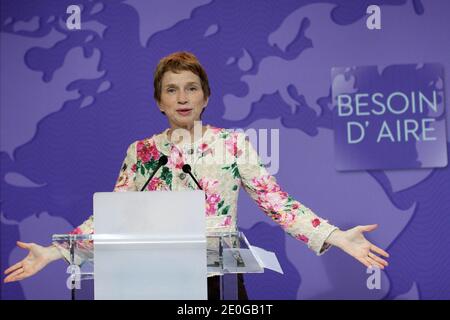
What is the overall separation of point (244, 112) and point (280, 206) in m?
1.22

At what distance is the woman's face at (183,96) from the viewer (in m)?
2.65

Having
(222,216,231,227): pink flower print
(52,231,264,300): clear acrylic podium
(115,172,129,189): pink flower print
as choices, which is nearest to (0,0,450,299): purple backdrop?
(115,172,129,189): pink flower print

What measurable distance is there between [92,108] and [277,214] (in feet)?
5.01

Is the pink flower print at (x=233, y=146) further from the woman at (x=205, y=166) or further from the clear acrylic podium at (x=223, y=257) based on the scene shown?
the clear acrylic podium at (x=223, y=257)

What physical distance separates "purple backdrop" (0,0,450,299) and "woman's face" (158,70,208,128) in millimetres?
898

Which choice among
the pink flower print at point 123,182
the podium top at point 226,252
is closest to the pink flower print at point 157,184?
the pink flower print at point 123,182

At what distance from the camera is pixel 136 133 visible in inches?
141

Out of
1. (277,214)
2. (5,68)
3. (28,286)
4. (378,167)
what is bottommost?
(28,286)

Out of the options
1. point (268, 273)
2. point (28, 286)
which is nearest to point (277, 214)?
point (268, 273)

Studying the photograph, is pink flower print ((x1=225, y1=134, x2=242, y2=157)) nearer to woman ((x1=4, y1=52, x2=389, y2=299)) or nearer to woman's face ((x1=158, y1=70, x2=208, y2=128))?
woman ((x1=4, y1=52, x2=389, y2=299))

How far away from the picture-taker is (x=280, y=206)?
7.96ft

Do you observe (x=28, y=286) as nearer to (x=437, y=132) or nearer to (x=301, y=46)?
(x=301, y=46)
